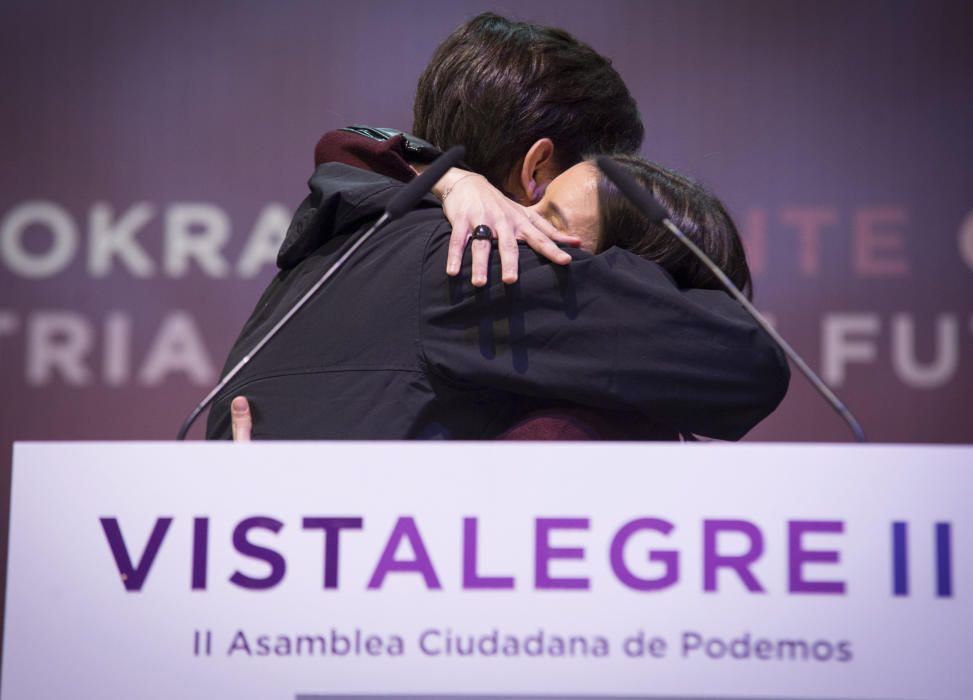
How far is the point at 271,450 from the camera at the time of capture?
0.76 metres

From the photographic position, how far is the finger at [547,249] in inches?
42.6

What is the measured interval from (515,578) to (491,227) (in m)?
0.46

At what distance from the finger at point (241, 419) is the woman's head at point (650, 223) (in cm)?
39

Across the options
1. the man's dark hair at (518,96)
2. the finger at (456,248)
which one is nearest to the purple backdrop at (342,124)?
the man's dark hair at (518,96)

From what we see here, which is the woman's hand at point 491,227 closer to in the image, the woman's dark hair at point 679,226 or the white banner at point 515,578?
the woman's dark hair at point 679,226

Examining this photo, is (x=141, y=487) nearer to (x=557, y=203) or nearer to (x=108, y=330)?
(x=557, y=203)

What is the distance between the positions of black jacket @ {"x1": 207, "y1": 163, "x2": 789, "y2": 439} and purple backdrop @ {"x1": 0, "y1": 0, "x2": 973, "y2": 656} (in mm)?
1490

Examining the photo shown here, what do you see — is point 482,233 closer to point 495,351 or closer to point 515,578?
point 495,351

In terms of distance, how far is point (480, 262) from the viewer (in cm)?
106

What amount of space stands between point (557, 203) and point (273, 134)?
5.02ft

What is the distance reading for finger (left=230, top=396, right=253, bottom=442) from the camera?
3.71 ft

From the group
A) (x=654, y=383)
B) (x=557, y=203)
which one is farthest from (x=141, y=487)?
(x=557, y=203)

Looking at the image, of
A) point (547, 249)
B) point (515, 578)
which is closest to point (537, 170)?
point (547, 249)

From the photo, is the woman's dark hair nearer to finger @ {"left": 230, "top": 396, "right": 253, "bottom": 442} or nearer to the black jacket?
the black jacket
